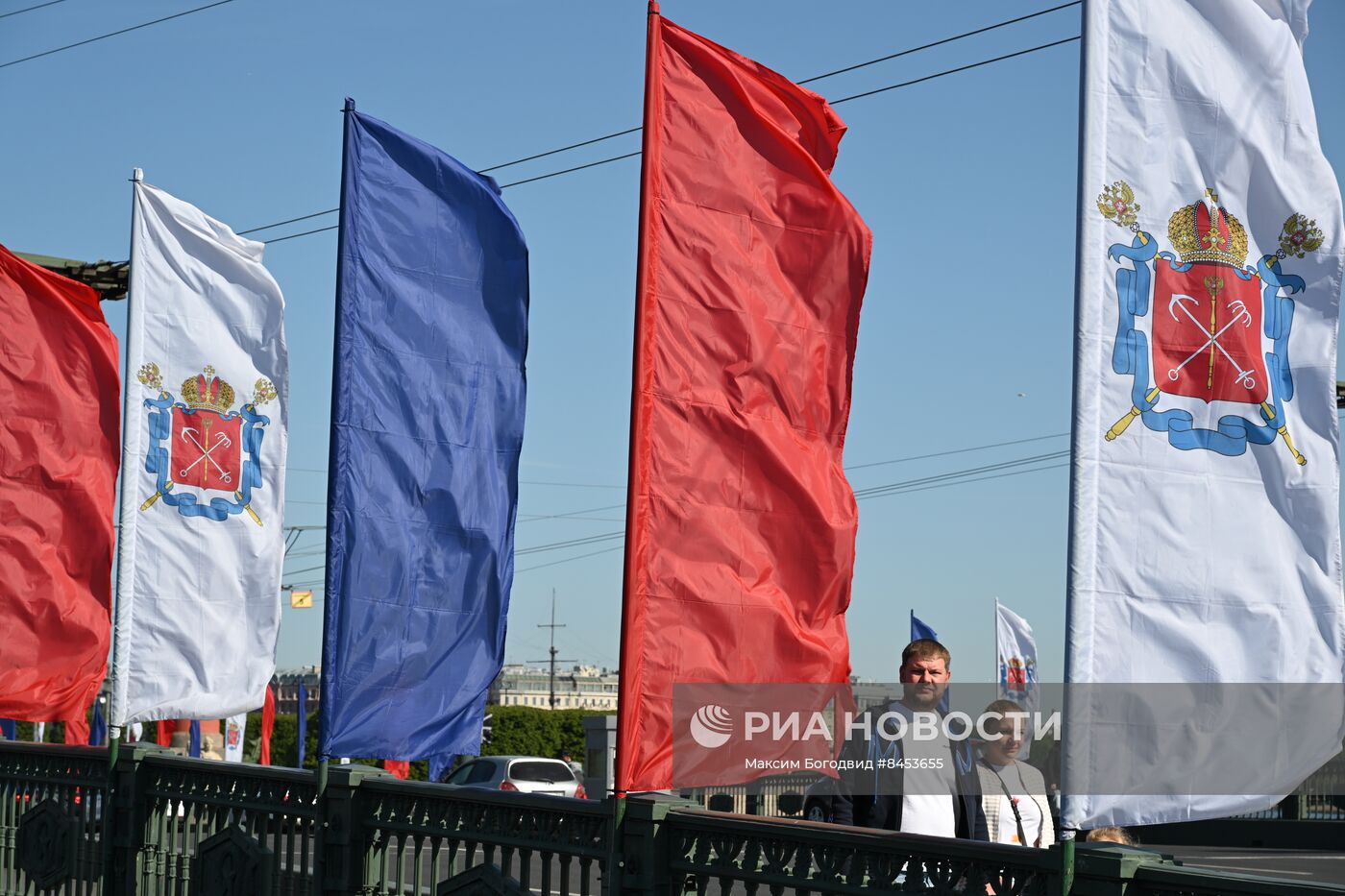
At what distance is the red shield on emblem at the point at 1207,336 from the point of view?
16.5 ft

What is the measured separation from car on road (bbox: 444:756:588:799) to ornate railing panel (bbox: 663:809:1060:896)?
17.4 meters

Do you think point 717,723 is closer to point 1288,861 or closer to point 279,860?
point 279,860

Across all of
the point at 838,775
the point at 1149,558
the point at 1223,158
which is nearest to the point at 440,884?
the point at 838,775

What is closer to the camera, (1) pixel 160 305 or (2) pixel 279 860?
(2) pixel 279 860

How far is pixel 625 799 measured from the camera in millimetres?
5602

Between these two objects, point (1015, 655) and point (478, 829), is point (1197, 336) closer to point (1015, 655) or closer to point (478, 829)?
point (478, 829)

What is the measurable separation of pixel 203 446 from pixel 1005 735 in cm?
755

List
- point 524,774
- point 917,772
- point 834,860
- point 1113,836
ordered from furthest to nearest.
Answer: point 524,774 → point 917,772 → point 1113,836 → point 834,860

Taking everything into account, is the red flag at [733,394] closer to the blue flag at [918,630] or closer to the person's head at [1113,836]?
the person's head at [1113,836]

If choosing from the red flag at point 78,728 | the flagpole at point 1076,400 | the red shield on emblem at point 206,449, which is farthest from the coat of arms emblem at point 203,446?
the flagpole at point 1076,400

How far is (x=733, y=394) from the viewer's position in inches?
278

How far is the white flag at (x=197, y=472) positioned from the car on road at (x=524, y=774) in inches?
445

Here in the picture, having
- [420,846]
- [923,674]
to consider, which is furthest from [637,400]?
[420,846]

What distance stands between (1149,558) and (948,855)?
1.24 m
